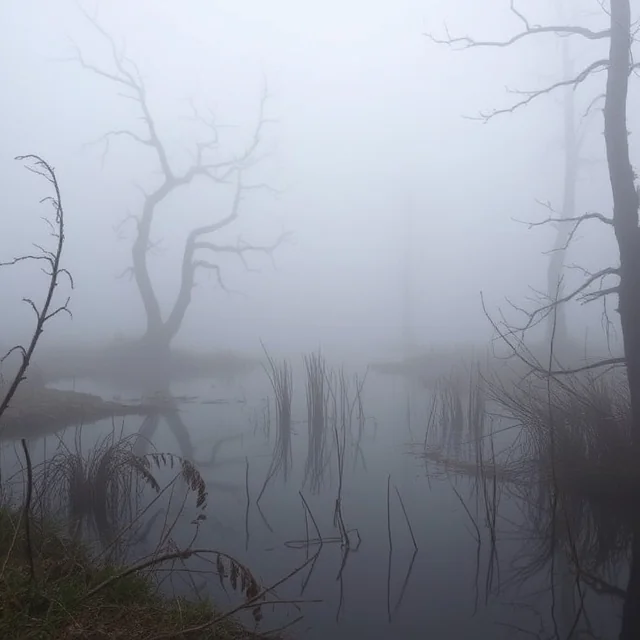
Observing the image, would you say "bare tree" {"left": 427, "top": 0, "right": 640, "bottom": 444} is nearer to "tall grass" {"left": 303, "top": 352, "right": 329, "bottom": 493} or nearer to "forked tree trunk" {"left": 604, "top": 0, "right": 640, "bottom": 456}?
"forked tree trunk" {"left": 604, "top": 0, "right": 640, "bottom": 456}

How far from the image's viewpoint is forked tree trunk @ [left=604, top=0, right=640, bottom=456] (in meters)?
4.15

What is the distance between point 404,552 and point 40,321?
230cm

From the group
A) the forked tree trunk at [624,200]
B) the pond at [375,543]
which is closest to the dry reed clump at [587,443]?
the forked tree trunk at [624,200]

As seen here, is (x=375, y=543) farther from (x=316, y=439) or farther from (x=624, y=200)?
(x=624, y=200)

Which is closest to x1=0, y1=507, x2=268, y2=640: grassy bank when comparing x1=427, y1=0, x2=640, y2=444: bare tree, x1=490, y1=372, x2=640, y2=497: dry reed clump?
x1=490, y1=372, x2=640, y2=497: dry reed clump

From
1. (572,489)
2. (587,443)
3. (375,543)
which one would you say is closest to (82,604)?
(375,543)

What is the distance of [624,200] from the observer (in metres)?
4.28

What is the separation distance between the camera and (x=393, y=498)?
427 centimetres

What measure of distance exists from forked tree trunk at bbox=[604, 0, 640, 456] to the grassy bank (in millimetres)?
3104

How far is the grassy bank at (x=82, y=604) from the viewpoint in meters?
1.99

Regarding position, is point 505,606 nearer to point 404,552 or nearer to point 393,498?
point 404,552

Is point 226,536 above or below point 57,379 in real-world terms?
below

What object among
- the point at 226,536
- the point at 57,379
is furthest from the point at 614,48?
the point at 57,379

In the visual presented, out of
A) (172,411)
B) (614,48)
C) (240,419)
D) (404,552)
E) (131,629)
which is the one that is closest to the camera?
(131,629)
